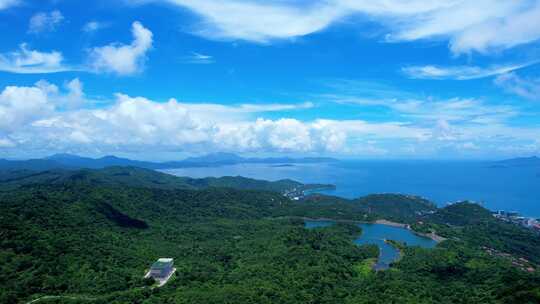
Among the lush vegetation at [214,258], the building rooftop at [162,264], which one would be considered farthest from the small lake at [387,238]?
the building rooftop at [162,264]

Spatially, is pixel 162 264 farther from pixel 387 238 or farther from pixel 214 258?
pixel 387 238

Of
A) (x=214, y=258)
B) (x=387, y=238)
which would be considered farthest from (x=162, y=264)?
(x=387, y=238)

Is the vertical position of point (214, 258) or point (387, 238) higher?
point (214, 258)

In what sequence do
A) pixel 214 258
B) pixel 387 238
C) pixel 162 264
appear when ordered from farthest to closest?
1. pixel 387 238
2. pixel 214 258
3. pixel 162 264

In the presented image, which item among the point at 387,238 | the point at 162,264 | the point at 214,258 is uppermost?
the point at 162,264

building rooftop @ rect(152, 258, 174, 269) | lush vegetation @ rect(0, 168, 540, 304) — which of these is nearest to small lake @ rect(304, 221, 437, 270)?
lush vegetation @ rect(0, 168, 540, 304)

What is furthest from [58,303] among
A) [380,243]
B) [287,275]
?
[380,243]
